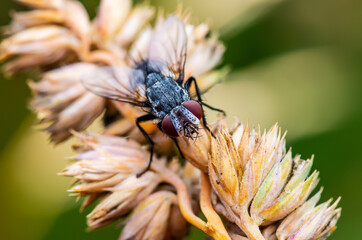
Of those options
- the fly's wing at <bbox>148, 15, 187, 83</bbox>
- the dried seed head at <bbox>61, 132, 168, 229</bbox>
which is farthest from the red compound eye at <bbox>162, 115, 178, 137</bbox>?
the fly's wing at <bbox>148, 15, 187, 83</bbox>

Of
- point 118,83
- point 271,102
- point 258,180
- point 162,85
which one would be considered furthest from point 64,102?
point 271,102

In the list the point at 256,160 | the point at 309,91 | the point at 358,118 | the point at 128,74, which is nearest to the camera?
the point at 256,160

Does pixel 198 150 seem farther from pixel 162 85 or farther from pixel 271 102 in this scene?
pixel 271 102

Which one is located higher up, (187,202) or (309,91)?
(309,91)

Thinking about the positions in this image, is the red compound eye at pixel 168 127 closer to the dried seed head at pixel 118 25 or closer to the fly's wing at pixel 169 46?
the fly's wing at pixel 169 46

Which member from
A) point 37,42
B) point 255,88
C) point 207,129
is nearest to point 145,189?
point 207,129

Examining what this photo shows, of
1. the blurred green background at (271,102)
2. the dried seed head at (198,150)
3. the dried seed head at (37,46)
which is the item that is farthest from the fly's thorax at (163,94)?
the blurred green background at (271,102)

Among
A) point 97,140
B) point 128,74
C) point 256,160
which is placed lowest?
point 97,140

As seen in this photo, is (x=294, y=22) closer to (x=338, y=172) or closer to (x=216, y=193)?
(x=338, y=172)
